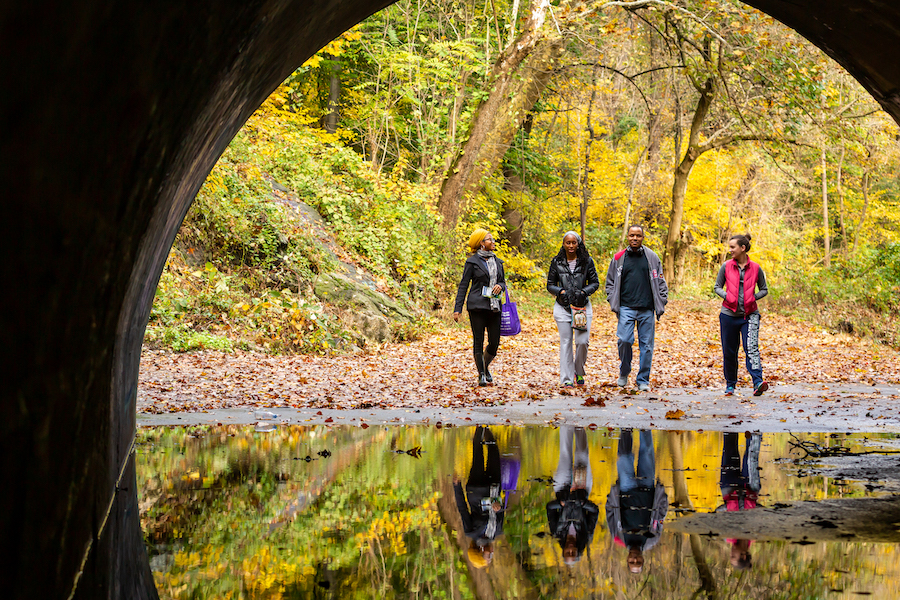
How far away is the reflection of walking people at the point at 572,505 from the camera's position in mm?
4578

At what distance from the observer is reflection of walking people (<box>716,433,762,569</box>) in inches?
170

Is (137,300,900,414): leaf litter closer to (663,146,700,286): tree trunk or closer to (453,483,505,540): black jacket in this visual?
(453,483,505,540): black jacket

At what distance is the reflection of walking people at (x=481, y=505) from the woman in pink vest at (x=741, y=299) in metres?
4.89

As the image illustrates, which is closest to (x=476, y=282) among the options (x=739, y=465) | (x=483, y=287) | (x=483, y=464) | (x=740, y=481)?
(x=483, y=287)

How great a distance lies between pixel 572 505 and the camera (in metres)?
5.46

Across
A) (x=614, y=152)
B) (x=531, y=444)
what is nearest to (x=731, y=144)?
(x=614, y=152)

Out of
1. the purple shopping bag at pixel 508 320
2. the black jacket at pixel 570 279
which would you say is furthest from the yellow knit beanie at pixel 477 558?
the purple shopping bag at pixel 508 320

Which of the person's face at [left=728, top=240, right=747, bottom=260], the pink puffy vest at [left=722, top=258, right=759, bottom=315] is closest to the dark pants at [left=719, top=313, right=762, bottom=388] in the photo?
the pink puffy vest at [left=722, top=258, right=759, bottom=315]

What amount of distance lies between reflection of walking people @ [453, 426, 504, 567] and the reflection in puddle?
0.7 inches

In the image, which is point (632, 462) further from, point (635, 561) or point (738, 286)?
point (738, 286)

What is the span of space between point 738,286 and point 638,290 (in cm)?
125

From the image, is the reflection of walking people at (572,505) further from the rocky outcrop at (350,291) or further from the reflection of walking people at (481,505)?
the rocky outcrop at (350,291)

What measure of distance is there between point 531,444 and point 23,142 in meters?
6.37

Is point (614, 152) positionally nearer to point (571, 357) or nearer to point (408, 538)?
point (571, 357)
